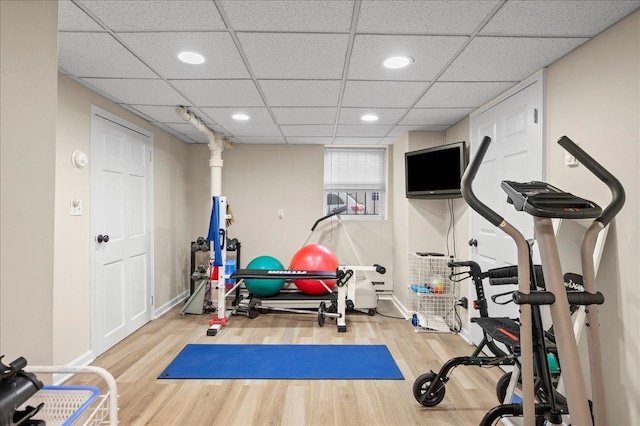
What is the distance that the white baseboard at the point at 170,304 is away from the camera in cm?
415

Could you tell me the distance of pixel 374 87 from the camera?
2674 millimetres

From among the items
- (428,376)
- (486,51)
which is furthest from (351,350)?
(486,51)

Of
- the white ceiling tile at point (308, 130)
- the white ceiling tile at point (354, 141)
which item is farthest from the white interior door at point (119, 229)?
the white ceiling tile at point (354, 141)

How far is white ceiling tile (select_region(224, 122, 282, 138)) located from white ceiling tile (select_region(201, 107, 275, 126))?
92 mm

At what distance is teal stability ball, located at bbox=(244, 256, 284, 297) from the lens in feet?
14.1

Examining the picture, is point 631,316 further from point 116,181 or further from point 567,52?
point 116,181

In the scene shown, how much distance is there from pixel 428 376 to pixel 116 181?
3193mm

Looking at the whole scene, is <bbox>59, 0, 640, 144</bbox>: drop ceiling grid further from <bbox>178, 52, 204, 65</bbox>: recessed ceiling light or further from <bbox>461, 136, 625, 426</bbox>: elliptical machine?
<bbox>461, 136, 625, 426</bbox>: elliptical machine

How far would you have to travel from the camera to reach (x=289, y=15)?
5.59 feet

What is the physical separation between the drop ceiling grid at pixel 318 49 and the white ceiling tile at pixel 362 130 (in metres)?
0.63

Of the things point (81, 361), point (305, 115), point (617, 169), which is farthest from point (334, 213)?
point (617, 169)

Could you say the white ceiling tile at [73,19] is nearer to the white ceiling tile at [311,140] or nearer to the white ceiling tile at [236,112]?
the white ceiling tile at [236,112]

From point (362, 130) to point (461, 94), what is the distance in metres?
1.48

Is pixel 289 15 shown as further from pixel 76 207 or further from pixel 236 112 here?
pixel 76 207
